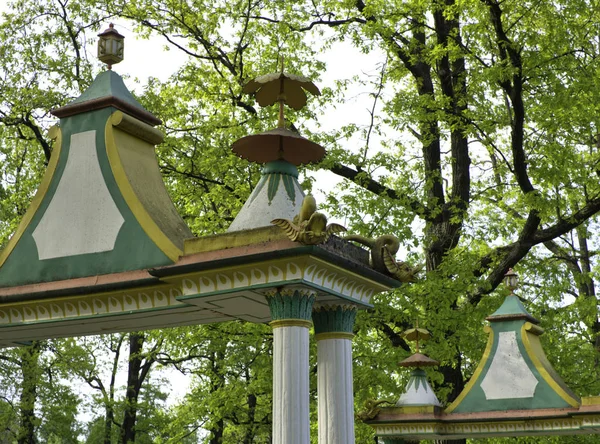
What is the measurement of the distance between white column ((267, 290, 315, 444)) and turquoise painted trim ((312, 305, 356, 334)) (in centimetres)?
68

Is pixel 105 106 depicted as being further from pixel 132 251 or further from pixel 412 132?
pixel 412 132

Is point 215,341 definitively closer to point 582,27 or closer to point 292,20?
point 292,20

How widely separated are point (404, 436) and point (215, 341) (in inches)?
242

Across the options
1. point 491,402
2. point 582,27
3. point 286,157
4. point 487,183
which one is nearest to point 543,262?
point 487,183

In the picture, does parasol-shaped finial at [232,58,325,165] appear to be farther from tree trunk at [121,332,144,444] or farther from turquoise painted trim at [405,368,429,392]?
tree trunk at [121,332,144,444]

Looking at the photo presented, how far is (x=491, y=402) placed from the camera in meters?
13.4

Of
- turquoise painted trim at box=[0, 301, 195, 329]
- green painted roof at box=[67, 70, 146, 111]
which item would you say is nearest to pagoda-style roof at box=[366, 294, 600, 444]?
turquoise painted trim at box=[0, 301, 195, 329]

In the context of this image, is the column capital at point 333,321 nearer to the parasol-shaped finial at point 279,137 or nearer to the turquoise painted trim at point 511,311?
the parasol-shaped finial at point 279,137

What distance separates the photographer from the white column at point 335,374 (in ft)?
26.5

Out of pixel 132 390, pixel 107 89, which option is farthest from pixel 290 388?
pixel 132 390

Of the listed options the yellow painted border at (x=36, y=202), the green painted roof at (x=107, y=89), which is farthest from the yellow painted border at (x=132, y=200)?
the yellow painted border at (x=36, y=202)

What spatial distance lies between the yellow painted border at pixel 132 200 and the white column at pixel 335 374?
1.55 meters

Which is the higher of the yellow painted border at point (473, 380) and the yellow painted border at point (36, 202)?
the yellow painted border at point (36, 202)

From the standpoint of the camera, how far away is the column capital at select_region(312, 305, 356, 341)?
8391 mm
